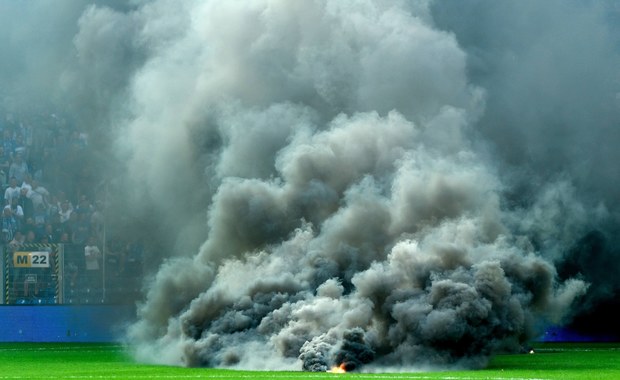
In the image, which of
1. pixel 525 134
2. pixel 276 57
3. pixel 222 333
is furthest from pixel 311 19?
pixel 222 333

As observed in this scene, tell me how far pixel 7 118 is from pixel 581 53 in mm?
25485

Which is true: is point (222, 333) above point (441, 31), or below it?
below

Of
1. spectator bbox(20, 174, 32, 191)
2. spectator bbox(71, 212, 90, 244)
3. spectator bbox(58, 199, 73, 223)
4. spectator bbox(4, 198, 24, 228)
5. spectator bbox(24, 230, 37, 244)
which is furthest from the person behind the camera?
spectator bbox(20, 174, 32, 191)

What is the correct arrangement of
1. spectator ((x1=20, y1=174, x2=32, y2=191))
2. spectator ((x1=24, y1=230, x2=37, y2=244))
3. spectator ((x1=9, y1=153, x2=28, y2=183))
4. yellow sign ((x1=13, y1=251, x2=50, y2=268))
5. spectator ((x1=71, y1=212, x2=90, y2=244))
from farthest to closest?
spectator ((x1=9, y1=153, x2=28, y2=183)), spectator ((x1=20, y1=174, x2=32, y2=191)), spectator ((x1=71, y1=212, x2=90, y2=244)), spectator ((x1=24, y1=230, x2=37, y2=244)), yellow sign ((x1=13, y1=251, x2=50, y2=268))

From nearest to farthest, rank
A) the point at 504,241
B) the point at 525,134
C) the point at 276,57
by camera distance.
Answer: the point at 504,241, the point at 276,57, the point at 525,134

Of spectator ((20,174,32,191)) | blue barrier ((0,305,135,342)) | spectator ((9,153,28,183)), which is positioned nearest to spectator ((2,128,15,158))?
spectator ((9,153,28,183))

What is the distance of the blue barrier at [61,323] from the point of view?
50.3 m

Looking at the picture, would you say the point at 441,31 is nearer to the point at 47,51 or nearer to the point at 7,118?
the point at 47,51

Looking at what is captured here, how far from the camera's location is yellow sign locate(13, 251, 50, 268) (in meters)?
49.2

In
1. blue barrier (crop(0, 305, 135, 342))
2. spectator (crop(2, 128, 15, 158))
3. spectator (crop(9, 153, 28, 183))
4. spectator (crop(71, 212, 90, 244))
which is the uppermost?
spectator (crop(2, 128, 15, 158))

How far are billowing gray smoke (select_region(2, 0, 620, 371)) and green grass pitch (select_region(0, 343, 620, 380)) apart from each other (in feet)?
3.73

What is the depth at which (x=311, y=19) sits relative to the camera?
4344 centimetres

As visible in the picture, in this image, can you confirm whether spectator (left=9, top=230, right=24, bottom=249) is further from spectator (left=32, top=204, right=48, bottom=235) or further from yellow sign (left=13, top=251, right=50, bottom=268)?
spectator (left=32, top=204, right=48, bottom=235)

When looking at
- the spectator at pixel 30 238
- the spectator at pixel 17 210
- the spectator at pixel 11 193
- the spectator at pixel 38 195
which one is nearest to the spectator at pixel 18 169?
the spectator at pixel 38 195
